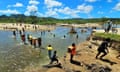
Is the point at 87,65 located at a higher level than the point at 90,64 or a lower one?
lower

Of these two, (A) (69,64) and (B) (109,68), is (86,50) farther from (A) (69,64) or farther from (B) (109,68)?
(B) (109,68)

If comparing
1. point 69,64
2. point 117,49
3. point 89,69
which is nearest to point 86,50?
point 117,49

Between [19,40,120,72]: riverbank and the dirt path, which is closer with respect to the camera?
the dirt path

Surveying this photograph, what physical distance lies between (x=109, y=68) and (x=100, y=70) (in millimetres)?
1050

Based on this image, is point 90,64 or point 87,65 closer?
point 90,64

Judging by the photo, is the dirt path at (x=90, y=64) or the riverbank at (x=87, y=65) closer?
the dirt path at (x=90, y=64)

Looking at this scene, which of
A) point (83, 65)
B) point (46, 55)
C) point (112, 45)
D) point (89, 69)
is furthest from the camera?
point (46, 55)

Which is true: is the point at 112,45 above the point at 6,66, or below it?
above

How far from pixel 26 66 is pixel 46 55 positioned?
8176 millimetres

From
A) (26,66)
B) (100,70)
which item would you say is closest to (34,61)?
(26,66)

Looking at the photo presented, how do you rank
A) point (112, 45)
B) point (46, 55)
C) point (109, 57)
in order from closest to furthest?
point (109, 57) < point (112, 45) < point (46, 55)

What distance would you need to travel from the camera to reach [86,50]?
31094 mm

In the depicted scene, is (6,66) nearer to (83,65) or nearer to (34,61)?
(34,61)

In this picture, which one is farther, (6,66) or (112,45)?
(112,45)
